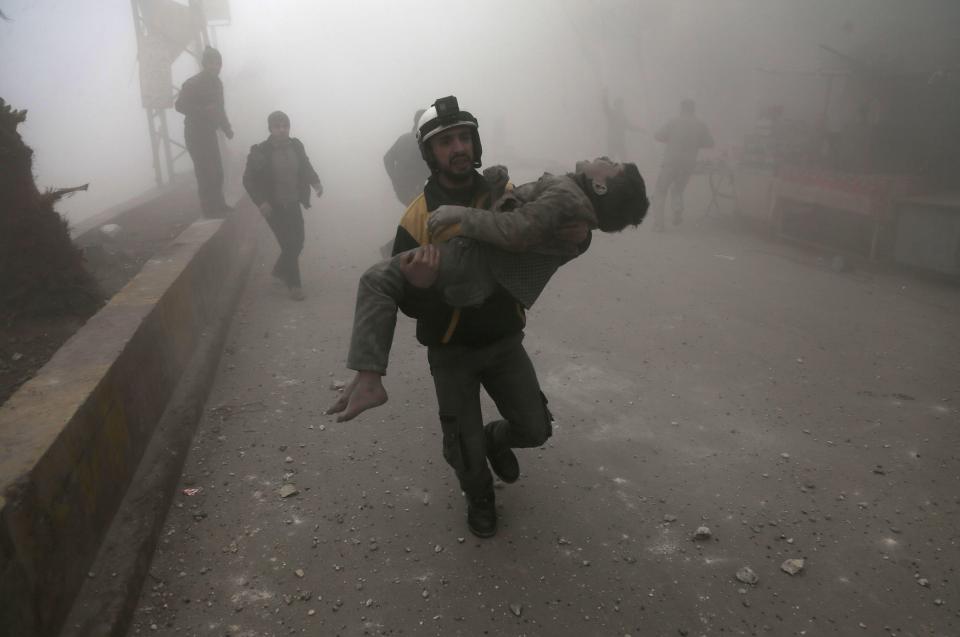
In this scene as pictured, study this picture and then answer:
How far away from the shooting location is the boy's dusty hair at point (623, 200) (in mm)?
2289

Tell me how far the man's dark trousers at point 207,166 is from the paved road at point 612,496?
3.06m

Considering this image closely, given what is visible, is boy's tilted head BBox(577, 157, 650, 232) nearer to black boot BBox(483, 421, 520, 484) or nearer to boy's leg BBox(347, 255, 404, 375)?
boy's leg BBox(347, 255, 404, 375)

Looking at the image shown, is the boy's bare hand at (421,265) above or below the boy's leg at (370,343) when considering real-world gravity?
above

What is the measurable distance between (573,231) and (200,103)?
6729mm

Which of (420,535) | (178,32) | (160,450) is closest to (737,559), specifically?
(420,535)

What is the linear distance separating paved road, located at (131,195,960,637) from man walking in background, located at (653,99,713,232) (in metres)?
5.12

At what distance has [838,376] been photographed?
4520 mm

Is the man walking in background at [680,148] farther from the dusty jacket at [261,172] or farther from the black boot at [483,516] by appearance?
the black boot at [483,516]

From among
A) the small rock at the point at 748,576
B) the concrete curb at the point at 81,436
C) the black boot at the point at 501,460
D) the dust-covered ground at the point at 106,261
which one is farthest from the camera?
the dust-covered ground at the point at 106,261

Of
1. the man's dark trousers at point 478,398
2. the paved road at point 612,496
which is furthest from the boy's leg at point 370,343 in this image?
the paved road at point 612,496

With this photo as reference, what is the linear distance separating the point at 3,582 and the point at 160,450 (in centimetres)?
151

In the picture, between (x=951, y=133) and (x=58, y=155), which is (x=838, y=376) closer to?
(x=951, y=133)

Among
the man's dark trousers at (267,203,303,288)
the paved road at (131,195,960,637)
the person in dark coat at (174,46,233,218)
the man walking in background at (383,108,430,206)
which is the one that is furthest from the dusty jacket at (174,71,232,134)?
the paved road at (131,195,960,637)

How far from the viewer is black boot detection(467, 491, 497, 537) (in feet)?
9.33
